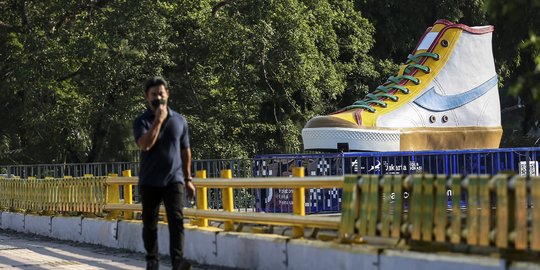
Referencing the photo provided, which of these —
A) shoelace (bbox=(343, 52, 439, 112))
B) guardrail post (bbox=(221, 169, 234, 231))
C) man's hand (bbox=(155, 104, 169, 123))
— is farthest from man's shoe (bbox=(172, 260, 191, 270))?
shoelace (bbox=(343, 52, 439, 112))

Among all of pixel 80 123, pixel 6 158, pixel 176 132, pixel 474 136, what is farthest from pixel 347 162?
pixel 6 158

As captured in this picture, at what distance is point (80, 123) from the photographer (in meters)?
29.8

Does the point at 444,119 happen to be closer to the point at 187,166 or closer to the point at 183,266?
the point at 187,166

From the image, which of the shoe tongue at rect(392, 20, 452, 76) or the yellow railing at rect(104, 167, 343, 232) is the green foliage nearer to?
the shoe tongue at rect(392, 20, 452, 76)

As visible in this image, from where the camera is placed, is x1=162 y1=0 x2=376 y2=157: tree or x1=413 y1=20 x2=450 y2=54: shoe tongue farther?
x1=162 y1=0 x2=376 y2=157: tree

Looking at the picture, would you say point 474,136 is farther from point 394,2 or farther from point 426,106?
point 394,2

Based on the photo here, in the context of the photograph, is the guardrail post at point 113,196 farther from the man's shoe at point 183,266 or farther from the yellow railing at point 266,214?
the man's shoe at point 183,266

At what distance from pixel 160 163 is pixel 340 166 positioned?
7.66 m

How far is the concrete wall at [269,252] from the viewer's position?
7.56 meters

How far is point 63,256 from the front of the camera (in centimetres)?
1291

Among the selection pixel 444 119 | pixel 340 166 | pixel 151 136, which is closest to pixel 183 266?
pixel 151 136

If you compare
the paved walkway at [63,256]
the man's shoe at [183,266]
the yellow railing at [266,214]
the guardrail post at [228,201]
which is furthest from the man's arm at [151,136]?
the guardrail post at [228,201]

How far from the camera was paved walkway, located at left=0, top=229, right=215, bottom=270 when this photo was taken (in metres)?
11.6

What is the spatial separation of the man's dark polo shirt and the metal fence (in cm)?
667
